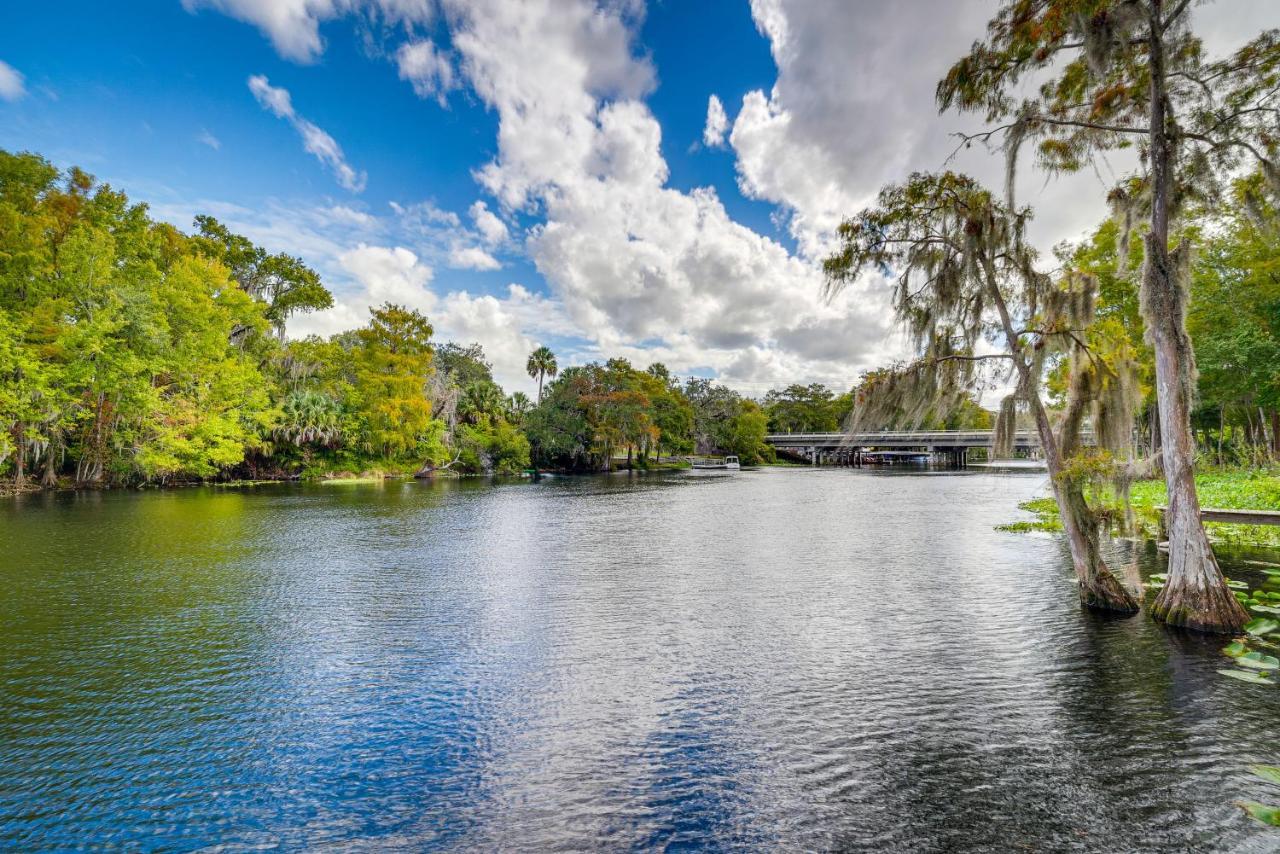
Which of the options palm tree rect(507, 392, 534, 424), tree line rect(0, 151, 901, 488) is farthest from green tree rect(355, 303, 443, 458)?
palm tree rect(507, 392, 534, 424)

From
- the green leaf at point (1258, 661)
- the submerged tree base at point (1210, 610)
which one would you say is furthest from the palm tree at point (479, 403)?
the green leaf at point (1258, 661)

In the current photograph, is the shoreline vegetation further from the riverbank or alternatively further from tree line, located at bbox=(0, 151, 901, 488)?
the riverbank

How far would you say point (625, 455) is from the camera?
87.0 meters

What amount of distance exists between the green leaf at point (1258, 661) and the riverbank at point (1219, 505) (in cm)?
255

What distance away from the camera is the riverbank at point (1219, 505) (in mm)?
10852

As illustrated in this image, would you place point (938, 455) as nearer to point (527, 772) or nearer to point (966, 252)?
Result: point (966, 252)

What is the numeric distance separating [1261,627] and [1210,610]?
2.11 ft

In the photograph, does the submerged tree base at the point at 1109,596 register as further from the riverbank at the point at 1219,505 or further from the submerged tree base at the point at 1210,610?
the riverbank at the point at 1219,505

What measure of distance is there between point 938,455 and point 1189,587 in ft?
384

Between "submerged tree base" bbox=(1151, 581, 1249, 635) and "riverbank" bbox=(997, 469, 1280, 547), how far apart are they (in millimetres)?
1468

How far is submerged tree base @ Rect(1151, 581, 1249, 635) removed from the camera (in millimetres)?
8125

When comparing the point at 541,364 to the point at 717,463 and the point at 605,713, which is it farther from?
the point at 605,713

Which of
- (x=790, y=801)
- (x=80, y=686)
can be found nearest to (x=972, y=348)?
(x=790, y=801)

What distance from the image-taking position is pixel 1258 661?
7098mm
